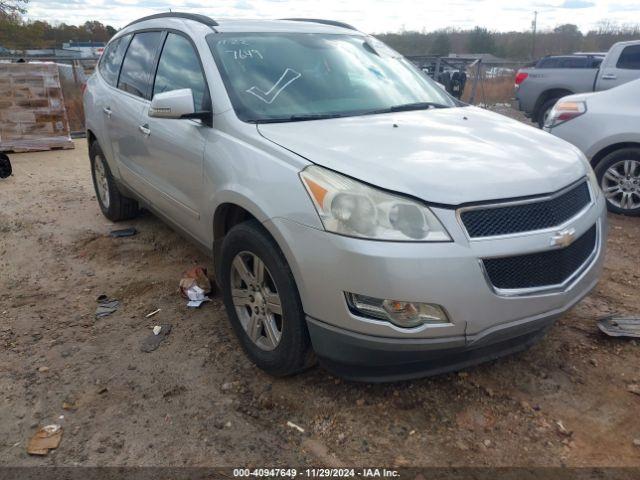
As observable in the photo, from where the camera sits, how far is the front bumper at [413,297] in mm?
2221

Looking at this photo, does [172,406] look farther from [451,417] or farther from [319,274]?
[451,417]

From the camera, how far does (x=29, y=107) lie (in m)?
9.79

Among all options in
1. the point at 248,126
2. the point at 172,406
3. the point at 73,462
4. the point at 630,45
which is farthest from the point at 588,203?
the point at 630,45

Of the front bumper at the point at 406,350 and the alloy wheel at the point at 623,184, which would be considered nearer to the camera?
the front bumper at the point at 406,350

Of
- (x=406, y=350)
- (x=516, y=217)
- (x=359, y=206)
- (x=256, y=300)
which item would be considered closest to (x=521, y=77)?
(x=516, y=217)

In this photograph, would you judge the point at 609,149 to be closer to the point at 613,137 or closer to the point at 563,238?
the point at 613,137

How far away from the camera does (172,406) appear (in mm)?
2779

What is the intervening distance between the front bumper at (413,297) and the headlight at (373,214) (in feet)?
0.13

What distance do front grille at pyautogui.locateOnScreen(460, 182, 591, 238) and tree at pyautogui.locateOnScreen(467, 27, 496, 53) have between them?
61644mm

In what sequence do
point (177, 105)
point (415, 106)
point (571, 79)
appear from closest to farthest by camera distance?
point (177, 105)
point (415, 106)
point (571, 79)

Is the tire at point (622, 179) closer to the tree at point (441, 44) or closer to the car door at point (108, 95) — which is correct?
the car door at point (108, 95)

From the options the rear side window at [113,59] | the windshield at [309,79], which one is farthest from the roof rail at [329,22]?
the rear side window at [113,59]

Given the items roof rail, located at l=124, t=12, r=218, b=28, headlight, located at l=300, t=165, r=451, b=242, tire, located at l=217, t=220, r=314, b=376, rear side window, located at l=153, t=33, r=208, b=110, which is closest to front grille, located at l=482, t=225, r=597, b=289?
headlight, located at l=300, t=165, r=451, b=242

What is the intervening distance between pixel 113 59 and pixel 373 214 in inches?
158
